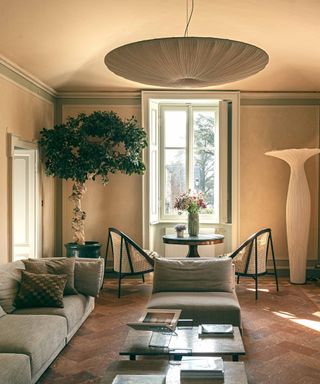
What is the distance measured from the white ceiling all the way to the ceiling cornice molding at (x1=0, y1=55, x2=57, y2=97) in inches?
2.3

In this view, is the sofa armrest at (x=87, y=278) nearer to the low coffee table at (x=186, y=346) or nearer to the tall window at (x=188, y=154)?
the low coffee table at (x=186, y=346)

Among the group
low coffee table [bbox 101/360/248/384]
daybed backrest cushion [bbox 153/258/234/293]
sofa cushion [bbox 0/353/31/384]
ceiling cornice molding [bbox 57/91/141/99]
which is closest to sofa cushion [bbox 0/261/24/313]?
sofa cushion [bbox 0/353/31/384]

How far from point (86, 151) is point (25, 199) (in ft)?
3.31

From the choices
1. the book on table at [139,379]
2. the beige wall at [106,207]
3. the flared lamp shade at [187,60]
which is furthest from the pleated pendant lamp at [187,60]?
the beige wall at [106,207]

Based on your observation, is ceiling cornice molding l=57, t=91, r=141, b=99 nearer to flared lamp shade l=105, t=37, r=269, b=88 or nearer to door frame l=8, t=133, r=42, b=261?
door frame l=8, t=133, r=42, b=261

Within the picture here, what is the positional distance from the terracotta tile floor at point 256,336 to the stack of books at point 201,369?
0.86 meters

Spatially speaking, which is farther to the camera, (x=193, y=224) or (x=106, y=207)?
(x=106, y=207)

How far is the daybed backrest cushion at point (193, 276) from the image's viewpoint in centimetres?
474

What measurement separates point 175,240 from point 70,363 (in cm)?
271

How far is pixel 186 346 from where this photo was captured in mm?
3307

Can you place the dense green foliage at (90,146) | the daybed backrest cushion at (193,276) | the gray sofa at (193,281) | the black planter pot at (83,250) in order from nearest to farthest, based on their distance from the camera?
the gray sofa at (193,281) → the daybed backrest cushion at (193,276) → the dense green foliage at (90,146) → the black planter pot at (83,250)

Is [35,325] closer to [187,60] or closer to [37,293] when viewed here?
[37,293]

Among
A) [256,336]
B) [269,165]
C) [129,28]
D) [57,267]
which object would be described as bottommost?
[256,336]

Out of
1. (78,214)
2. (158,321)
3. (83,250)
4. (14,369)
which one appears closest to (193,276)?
(158,321)
